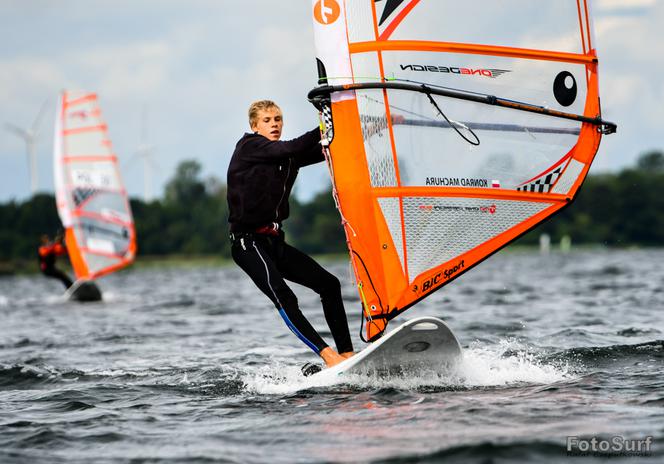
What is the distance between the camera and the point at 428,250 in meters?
6.07

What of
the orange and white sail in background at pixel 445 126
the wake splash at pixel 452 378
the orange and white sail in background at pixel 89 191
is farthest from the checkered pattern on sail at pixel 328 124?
the orange and white sail in background at pixel 89 191

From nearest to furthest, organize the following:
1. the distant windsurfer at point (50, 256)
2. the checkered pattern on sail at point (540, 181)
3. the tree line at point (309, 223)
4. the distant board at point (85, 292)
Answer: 1. the checkered pattern on sail at point (540, 181)
2. the distant board at point (85, 292)
3. the distant windsurfer at point (50, 256)
4. the tree line at point (309, 223)

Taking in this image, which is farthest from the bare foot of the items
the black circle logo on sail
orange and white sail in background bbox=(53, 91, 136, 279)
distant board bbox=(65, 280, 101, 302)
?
orange and white sail in background bbox=(53, 91, 136, 279)

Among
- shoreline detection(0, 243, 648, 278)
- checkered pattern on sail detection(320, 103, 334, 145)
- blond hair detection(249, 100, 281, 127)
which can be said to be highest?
blond hair detection(249, 100, 281, 127)

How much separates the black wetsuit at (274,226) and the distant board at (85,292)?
605 inches

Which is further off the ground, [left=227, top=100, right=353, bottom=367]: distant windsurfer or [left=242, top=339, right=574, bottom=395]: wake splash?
[left=227, top=100, right=353, bottom=367]: distant windsurfer

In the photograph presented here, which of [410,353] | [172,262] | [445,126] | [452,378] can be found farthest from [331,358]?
[172,262]

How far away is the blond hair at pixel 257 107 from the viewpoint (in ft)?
20.4

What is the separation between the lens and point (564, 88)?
20.0 feet

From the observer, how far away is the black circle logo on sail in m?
6.10

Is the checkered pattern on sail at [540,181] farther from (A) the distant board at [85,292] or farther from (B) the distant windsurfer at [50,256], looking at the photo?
(B) the distant windsurfer at [50,256]

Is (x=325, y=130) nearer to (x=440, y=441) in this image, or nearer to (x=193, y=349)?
(x=440, y=441)

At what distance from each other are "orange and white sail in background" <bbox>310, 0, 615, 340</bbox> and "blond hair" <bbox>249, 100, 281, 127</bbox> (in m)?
0.41

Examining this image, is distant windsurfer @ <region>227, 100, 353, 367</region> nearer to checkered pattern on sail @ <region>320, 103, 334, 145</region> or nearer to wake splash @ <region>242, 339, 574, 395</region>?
checkered pattern on sail @ <region>320, 103, 334, 145</region>
